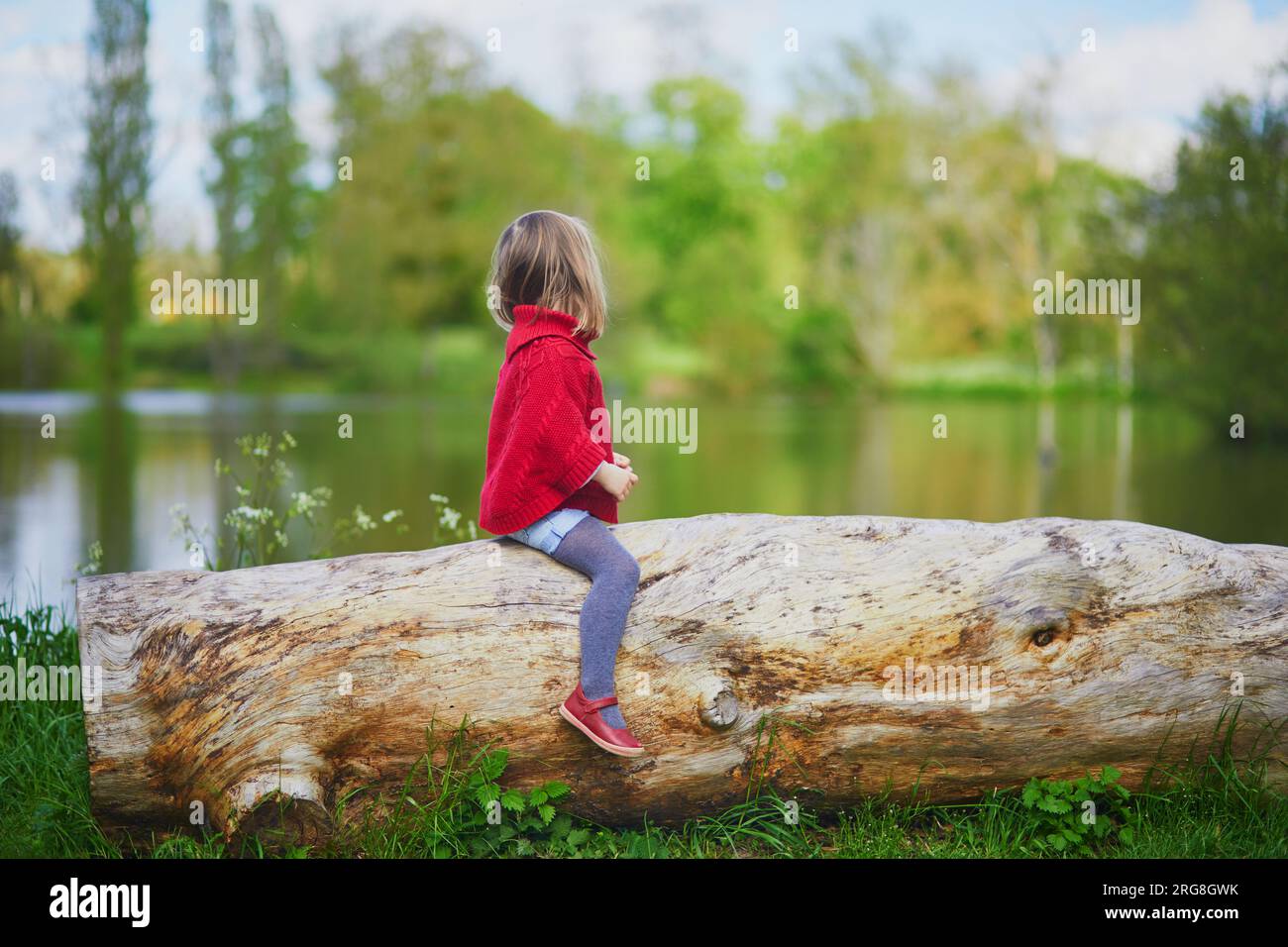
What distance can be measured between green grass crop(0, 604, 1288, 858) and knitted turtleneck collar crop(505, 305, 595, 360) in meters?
1.15

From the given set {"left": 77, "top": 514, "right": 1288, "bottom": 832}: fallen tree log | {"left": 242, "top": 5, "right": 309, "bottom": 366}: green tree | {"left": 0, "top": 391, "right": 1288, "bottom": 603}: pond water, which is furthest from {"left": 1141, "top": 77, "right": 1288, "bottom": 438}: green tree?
{"left": 242, "top": 5, "right": 309, "bottom": 366}: green tree

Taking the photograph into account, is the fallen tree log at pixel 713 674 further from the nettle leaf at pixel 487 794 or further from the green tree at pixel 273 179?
the green tree at pixel 273 179

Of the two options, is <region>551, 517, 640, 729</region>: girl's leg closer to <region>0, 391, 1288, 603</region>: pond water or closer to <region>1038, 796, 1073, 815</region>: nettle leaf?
<region>1038, 796, 1073, 815</region>: nettle leaf

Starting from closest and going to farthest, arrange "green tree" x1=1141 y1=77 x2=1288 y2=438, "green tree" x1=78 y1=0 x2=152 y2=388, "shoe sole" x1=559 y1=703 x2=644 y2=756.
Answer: "shoe sole" x1=559 y1=703 x2=644 y2=756 → "green tree" x1=1141 y1=77 x2=1288 y2=438 → "green tree" x1=78 y1=0 x2=152 y2=388

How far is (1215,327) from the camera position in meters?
15.5

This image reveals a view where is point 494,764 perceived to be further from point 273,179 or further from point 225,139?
point 273,179

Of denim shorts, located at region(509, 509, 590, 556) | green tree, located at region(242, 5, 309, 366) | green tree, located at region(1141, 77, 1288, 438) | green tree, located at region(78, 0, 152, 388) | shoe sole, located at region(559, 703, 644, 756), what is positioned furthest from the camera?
green tree, located at region(242, 5, 309, 366)

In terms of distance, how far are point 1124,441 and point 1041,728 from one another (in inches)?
Answer: 767

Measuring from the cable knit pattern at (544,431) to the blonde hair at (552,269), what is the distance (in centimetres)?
4

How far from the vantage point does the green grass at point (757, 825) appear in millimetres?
3133

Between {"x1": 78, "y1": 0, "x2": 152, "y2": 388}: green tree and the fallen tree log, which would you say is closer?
the fallen tree log

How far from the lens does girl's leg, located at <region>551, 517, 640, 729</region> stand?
3.10 m

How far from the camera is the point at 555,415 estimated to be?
10.8 feet

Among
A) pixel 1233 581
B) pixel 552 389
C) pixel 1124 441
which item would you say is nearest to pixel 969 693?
pixel 1233 581
